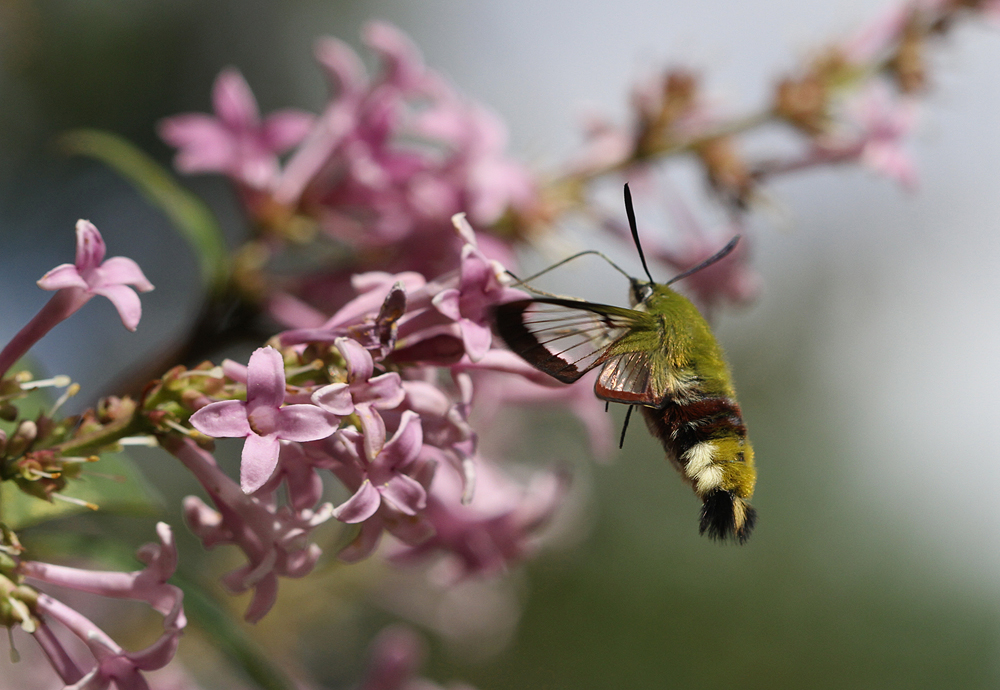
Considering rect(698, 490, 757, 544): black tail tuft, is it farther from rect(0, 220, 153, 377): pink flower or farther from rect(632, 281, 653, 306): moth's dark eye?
rect(0, 220, 153, 377): pink flower

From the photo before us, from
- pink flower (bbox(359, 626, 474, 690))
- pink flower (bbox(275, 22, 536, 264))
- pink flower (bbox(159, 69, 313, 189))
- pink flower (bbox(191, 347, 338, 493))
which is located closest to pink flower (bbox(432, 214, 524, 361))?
pink flower (bbox(191, 347, 338, 493))

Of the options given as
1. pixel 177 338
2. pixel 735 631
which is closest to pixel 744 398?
pixel 735 631

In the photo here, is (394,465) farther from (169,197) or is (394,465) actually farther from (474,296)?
(169,197)

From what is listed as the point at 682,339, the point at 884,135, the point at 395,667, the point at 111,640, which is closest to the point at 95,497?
the point at 111,640

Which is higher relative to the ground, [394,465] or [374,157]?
[374,157]

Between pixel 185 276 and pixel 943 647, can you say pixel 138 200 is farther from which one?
pixel 943 647

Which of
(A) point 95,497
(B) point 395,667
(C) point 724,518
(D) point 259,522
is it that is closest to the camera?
(D) point 259,522

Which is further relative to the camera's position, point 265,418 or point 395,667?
point 395,667

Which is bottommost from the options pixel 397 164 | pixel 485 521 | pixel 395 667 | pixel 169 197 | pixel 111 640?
pixel 111 640
